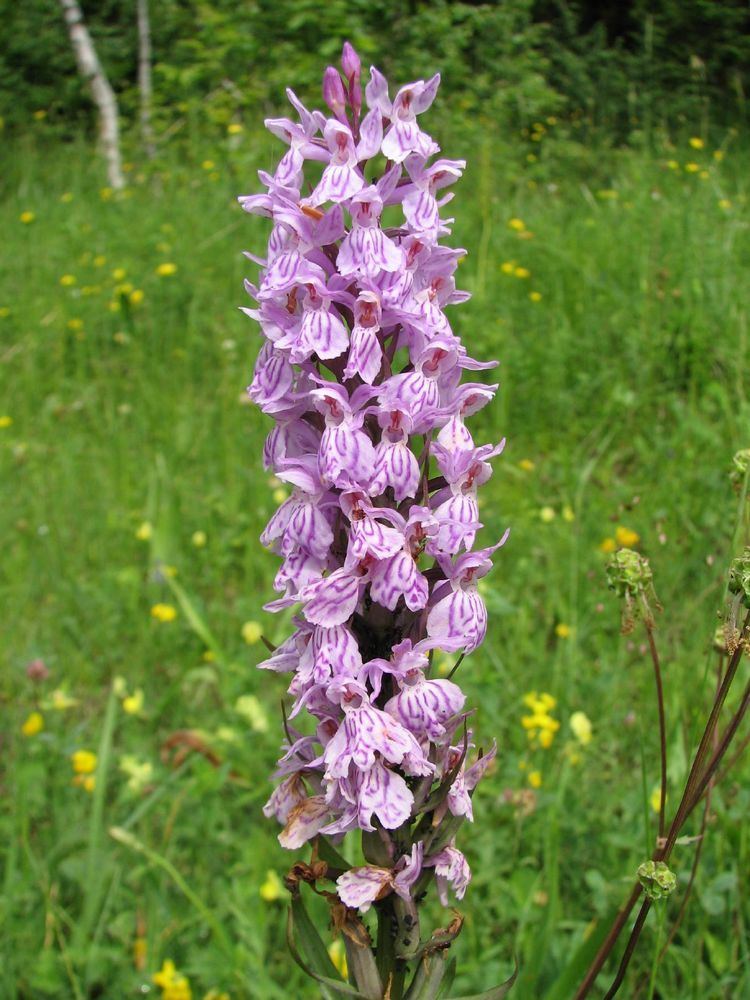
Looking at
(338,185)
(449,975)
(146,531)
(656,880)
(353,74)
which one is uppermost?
(353,74)

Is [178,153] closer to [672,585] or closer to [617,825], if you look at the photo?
[672,585]

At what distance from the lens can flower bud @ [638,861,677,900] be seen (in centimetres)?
120

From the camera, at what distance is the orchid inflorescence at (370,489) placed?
121 centimetres

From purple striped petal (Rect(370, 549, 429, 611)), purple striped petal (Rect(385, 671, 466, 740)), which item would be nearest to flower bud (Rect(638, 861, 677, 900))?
purple striped petal (Rect(385, 671, 466, 740))

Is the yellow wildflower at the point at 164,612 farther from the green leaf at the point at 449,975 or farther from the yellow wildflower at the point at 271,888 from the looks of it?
the green leaf at the point at 449,975

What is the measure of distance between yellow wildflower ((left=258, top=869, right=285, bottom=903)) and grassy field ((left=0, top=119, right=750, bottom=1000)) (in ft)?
0.05

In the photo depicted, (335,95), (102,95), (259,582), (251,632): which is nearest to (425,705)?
(335,95)

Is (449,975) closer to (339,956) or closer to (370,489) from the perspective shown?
(370,489)

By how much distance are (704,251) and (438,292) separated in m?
3.71

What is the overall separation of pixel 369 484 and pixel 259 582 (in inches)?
95.1

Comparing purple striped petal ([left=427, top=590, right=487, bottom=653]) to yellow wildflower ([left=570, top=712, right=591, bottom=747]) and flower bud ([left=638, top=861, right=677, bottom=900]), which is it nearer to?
flower bud ([left=638, top=861, right=677, bottom=900])

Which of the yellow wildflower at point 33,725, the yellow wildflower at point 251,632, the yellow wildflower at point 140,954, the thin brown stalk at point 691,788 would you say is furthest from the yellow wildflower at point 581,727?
the yellow wildflower at point 33,725

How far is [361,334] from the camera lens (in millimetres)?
1225

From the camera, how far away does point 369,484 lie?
4.00 feet
